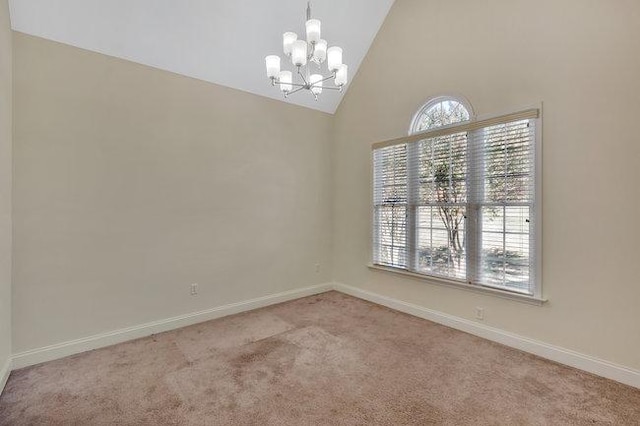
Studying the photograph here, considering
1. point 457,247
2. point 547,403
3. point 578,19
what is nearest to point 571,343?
point 547,403

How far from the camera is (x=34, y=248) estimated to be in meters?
2.75

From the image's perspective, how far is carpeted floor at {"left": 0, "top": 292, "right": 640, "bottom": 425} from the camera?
2.06m

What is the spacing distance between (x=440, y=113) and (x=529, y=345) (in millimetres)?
2561

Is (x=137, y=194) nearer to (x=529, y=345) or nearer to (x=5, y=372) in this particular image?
(x=5, y=372)

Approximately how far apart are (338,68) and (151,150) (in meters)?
2.13

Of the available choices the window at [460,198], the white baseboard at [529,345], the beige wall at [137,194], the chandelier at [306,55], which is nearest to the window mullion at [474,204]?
the window at [460,198]

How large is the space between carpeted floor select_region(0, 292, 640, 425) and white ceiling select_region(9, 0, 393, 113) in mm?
2905

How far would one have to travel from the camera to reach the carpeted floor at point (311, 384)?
206 centimetres

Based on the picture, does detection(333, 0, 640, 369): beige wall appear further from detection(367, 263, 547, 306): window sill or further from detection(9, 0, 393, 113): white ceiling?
detection(9, 0, 393, 113): white ceiling

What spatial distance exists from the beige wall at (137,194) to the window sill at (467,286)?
1416 millimetres

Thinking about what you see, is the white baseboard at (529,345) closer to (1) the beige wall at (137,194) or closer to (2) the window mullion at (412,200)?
(2) the window mullion at (412,200)

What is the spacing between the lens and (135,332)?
10.6 ft

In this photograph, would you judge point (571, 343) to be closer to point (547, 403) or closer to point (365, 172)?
point (547, 403)

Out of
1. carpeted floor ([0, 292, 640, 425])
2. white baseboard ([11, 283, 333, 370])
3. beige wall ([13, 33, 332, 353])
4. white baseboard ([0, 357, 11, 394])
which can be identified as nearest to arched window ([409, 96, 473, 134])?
beige wall ([13, 33, 332, 353])
